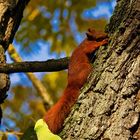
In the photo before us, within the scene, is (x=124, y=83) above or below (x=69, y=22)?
below

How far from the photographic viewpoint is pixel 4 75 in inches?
94.6

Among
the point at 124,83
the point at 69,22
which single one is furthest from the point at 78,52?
the point at 69,22

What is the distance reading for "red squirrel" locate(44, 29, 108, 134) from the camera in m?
2.17

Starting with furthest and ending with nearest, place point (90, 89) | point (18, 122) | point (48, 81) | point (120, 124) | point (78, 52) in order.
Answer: point (48, 81), point (18, 122), point (78, 52), point (90, 89), point (120, 124)

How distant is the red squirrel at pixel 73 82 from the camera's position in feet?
7.12

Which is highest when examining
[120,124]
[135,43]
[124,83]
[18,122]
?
[18,122]

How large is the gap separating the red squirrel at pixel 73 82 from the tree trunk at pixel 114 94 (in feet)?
0.17

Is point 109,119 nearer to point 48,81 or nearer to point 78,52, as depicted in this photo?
point 78,52

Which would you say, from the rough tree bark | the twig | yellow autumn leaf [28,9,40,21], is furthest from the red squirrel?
yellow autumn leaf [28,9,40,21]

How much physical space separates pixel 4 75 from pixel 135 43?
64cm

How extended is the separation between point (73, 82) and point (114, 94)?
0.26 meters

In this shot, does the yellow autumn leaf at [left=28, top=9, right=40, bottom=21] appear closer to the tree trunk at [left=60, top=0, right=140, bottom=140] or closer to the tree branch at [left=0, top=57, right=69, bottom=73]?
the tree branch at [left=0, top=57, right=69, bottom=73]

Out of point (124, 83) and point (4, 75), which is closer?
point (124, 83)

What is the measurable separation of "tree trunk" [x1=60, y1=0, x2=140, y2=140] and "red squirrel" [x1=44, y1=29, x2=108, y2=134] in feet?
0.17
